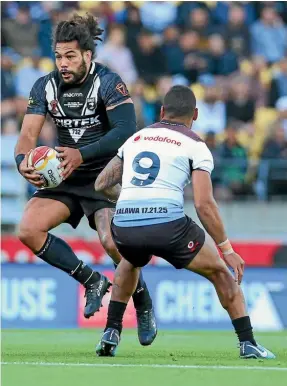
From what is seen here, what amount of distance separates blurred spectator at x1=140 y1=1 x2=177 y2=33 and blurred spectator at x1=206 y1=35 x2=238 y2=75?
976 millimetres

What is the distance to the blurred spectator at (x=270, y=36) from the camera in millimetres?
18578

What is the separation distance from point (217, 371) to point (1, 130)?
9.62 m

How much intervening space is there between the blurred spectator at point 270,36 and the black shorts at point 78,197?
9.66m

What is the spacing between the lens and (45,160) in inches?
350

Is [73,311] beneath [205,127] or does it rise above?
beneath

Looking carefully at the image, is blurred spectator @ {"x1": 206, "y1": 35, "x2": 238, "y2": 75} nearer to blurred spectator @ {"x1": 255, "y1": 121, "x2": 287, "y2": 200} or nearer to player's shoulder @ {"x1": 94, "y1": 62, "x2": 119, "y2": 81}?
blurred spectator @ {"x1": 255, "y1": 121, "x2": 287, "y2": 200}

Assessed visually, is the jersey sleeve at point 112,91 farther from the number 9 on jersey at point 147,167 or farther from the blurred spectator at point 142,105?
the blurred spectator at point 142,105

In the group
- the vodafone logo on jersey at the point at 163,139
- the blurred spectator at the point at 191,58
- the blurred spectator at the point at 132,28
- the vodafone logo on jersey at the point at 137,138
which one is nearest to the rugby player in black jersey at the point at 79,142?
the vodafone logo on jersey at the point at 137,138

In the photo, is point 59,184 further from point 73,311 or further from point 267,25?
point 267,25

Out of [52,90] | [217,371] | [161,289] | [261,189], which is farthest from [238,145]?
[217,371]

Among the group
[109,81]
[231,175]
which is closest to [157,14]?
[231,175]

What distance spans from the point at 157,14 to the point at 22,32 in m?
2.36

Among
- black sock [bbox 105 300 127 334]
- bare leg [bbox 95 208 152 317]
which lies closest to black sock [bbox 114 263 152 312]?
bare leg [bbox 95 208 152 317]

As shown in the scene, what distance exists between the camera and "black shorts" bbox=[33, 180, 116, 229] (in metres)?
9.37
